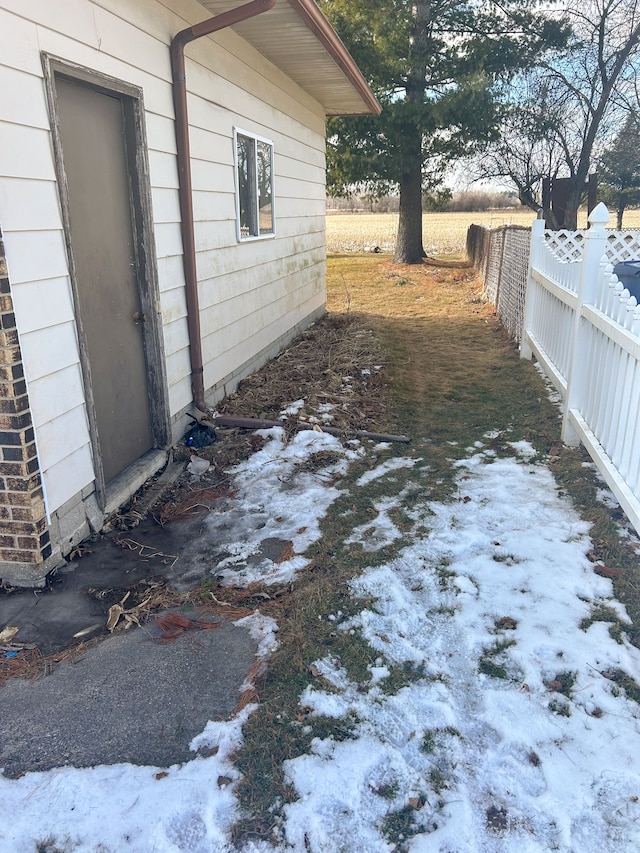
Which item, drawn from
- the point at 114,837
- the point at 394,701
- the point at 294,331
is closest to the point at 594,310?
the point at 394,701

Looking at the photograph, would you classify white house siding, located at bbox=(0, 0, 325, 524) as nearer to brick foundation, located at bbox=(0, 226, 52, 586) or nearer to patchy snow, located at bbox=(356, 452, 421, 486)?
brick foundation, located at bbox=(0, 226, 52, 586)

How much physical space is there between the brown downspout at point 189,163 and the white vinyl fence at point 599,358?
9.64 feet

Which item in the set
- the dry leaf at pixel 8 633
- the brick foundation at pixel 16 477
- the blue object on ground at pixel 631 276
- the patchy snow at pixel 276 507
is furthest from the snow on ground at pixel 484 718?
the blue object on ground at pixel 631 276

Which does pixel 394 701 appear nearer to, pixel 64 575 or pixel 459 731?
pixel 459 731

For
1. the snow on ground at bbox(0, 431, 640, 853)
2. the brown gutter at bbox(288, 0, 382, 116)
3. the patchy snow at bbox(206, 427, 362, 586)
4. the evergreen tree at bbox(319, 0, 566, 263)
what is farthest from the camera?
the evergreen tree at bbox(319, 0, 566, 263)

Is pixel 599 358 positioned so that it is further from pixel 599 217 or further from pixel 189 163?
pixel 189 163

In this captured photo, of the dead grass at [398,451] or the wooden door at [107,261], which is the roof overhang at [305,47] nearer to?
the wooden door at [107,261]

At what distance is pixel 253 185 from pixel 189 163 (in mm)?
2055

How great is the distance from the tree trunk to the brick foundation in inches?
641

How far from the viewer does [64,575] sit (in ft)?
11.1

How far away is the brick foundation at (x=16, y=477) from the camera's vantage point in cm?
293

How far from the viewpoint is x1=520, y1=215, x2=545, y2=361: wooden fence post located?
7547 mm

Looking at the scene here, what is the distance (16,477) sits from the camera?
10.2 feet

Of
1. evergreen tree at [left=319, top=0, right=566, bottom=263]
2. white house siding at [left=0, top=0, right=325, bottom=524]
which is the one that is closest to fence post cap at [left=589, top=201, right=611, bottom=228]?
white house siding at [left=0, top=0, right=325, bottom=524]
